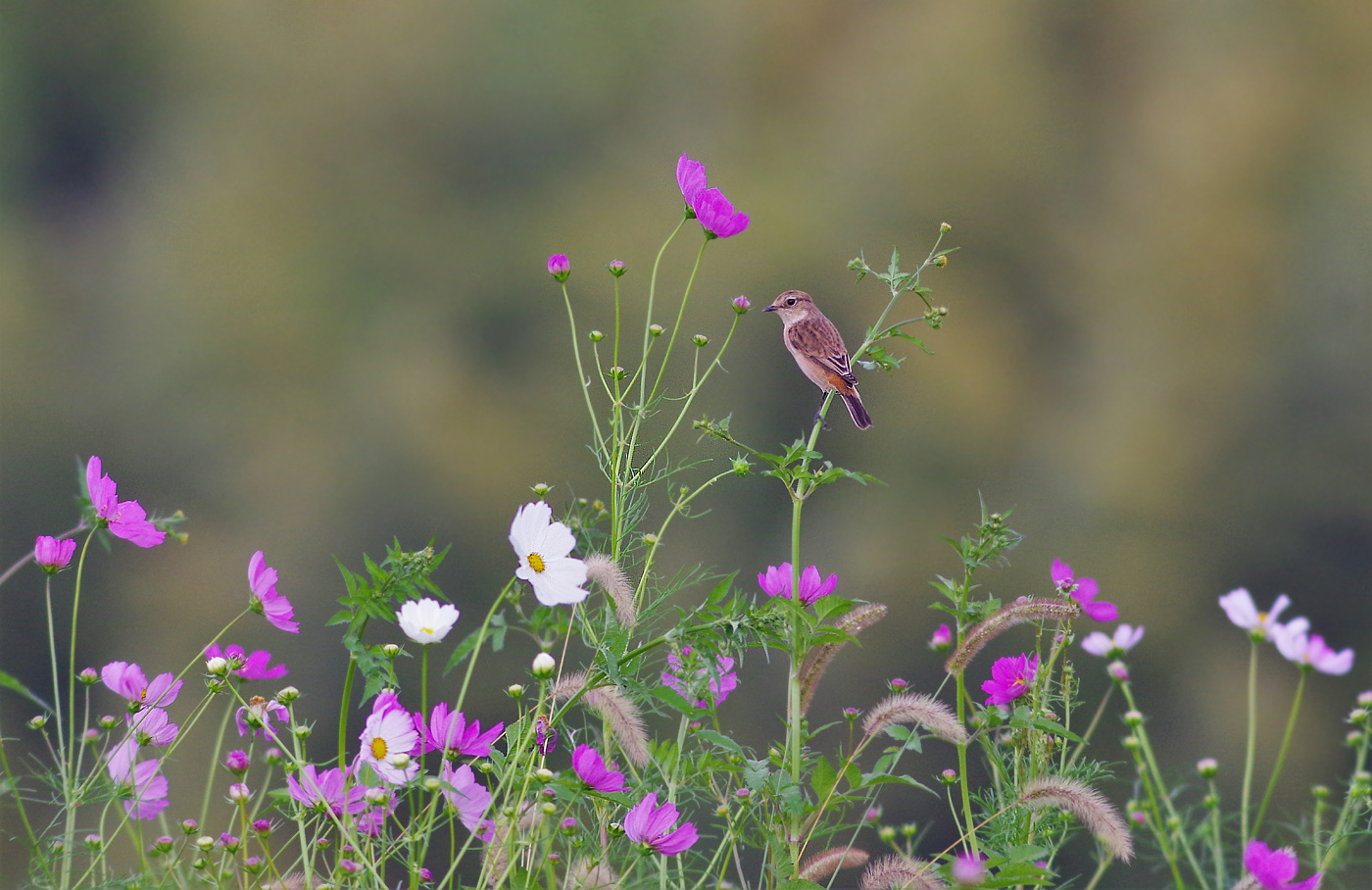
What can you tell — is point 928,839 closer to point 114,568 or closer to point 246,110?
point 114,568

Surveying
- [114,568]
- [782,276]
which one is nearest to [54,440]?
[114,568]

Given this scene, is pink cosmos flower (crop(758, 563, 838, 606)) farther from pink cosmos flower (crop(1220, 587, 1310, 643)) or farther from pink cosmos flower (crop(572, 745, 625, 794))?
pink cosmos flower (crop(1220, 587, 1310, 643))

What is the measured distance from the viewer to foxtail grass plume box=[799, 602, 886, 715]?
3.21ft

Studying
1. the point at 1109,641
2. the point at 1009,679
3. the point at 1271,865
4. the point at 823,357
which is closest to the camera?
the point at 1271,865

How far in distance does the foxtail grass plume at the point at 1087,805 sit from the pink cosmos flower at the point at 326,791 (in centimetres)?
50

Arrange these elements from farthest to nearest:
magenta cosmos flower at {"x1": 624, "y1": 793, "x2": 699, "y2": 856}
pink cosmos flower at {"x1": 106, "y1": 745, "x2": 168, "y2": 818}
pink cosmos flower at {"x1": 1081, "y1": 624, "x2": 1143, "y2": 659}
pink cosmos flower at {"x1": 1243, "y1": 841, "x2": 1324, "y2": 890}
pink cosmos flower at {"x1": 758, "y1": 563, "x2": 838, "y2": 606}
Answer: pink cosmos flower at {"x1": 1081, "y1": 624, "x2": 1143, "y2": 659}, pink cosmos flower at {"x1": 758, "y1": 563, "x2": 838, "y2": 606}, pink cosmos flower at {"x1": 106, "y1": 745, "x2": 168, "y2": 818}, magenta cosmos flower at {"x1": 624, "y1": 793, "x2": 699, "y2": 856}, pink cosmos flower at {"x1": 1243, "y1": 841, "x2": 1324, "y2": 890}

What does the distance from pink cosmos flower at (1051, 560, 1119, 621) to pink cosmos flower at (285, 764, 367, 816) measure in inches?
24.3

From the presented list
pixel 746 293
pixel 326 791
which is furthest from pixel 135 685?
pixel 746 293

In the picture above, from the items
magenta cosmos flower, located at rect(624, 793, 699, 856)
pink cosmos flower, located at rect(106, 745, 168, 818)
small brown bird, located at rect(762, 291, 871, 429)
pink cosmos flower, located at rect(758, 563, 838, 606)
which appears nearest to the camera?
magenta cosmos flower, located at rect(624, 793, 699, 856)

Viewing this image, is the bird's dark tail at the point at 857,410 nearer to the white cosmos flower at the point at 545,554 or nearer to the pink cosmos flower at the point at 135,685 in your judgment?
the white cosmos flower at the point at 545,554

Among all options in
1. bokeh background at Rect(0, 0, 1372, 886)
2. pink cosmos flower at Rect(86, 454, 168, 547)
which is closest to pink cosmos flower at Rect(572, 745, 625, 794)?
pink cosmos flower at Rect(86, 454, 168, 547)

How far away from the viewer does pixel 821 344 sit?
5.25ft

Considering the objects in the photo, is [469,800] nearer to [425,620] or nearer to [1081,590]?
[425,620]

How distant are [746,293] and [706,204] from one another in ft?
23.5
